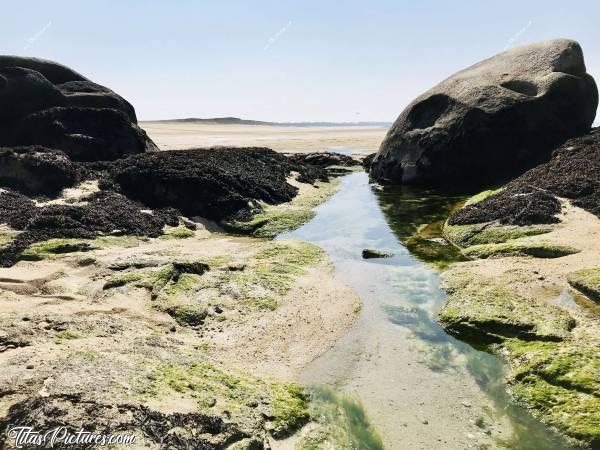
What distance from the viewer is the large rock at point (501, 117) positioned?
2478cm

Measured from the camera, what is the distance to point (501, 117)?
24.8 meters

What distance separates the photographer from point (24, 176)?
1738 centimetres

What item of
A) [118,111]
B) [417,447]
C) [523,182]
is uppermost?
[118,111]

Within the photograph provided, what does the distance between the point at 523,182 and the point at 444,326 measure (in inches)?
497

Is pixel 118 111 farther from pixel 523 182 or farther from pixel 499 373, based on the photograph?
pixel 499 373

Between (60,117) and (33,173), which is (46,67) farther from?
(33,173)

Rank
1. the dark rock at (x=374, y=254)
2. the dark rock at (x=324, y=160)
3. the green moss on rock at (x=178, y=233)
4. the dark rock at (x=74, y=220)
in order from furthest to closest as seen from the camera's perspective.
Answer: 1. the dark rock at (x=324, y=160)
2. the green moss on rock at (x=178, y=233)
3. the dark rock at (x=374, y=254)
4. the dark rock at (x=74, y=220)

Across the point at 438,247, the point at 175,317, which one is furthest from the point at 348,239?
the point at 175,317

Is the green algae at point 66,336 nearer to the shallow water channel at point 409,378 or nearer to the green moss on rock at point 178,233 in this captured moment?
the shallow water channel at point 409,378

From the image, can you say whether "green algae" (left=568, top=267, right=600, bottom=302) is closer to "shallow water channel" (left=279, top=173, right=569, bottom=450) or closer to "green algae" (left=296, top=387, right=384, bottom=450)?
"shallow water channel" (left=279, top=173, right=569, bottom=450)

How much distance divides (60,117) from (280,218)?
1531 cm

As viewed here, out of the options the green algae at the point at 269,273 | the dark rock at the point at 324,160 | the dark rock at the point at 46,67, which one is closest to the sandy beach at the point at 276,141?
the dark rock at the point at 324,160

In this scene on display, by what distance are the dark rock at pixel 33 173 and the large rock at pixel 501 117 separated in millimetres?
18991

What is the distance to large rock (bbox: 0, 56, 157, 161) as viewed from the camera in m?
23.9
